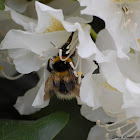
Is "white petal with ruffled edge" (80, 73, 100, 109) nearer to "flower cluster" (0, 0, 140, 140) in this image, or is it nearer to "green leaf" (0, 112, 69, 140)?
"flower cluster" (0, 0, 140, 140)

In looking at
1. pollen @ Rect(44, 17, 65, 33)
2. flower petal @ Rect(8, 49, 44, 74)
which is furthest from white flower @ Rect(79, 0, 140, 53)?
flower petal @ Rect(8, 49, 44, 74)

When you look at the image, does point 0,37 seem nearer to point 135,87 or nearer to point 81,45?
point 81,45

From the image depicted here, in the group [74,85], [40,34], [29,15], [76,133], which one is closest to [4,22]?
[29,15]

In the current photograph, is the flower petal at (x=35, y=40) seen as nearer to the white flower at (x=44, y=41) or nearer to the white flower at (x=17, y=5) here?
the white flower at (x=44, y=41)

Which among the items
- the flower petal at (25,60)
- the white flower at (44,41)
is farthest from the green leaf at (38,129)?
the flower petal at (25,60)

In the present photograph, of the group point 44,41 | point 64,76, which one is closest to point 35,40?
point 44,41

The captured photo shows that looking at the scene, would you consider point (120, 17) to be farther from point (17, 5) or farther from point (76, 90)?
point (17, 5)
